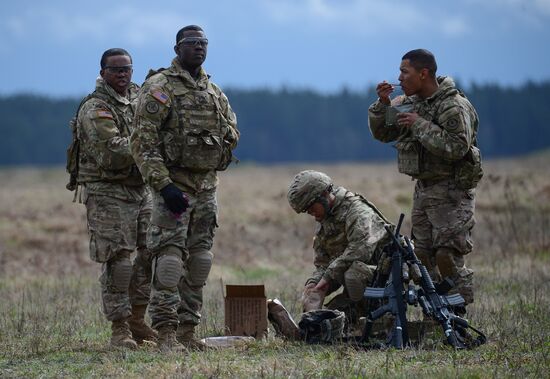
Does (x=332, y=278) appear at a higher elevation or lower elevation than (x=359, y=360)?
higher

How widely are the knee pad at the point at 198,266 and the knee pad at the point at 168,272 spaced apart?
0.27 metres

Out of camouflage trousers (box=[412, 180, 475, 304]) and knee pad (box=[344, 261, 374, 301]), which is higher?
camouflage trousers (box=[412, 180, 475, 304])

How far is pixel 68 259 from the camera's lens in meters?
18.4

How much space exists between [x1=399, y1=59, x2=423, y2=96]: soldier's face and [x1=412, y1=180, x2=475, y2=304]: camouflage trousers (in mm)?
878

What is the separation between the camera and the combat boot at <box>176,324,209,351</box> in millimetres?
8508

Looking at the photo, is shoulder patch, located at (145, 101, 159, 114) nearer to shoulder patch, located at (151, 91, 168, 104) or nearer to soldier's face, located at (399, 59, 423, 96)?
shoulder patch, located at (151, 91, 168, 104)

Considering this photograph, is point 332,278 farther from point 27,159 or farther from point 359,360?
point 27,159

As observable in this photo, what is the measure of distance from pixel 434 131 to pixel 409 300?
1.56 meters

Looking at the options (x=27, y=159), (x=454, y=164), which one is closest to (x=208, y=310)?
(x=454, y=164)

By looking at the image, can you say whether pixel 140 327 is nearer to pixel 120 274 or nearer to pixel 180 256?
pixel 120 274

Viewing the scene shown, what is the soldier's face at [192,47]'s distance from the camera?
8.51 m

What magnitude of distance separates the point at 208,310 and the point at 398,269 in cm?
334

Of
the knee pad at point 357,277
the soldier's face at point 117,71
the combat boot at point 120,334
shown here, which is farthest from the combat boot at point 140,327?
the soldier's face at point 117,71

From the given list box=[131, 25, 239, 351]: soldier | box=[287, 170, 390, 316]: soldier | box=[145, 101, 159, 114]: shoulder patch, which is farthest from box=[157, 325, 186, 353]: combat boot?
box=[145, 101, 159, 114]: shoulder patch
